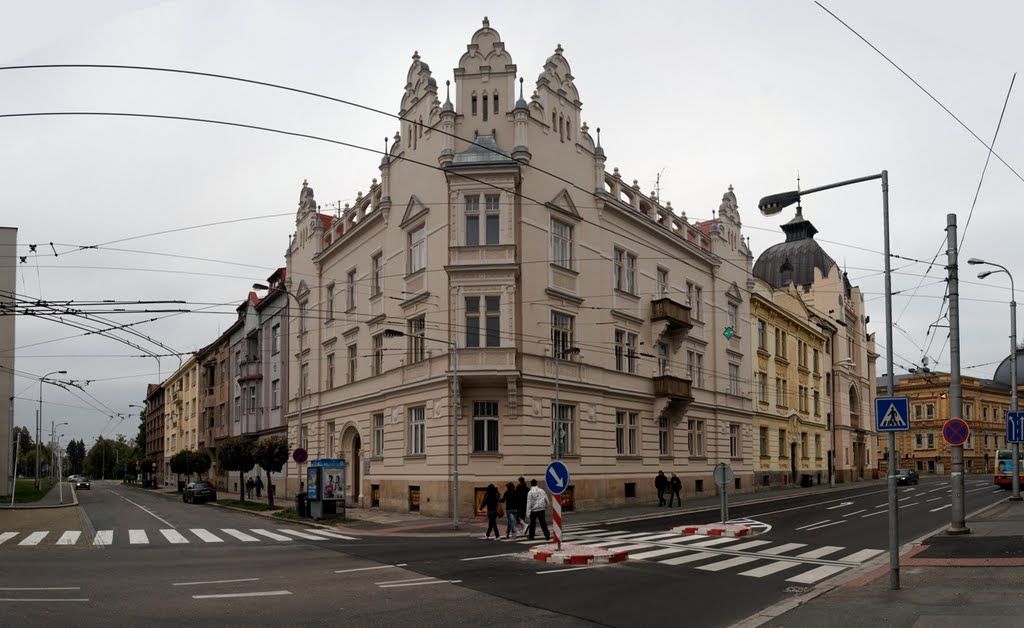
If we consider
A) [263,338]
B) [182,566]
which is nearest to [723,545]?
[182,566]

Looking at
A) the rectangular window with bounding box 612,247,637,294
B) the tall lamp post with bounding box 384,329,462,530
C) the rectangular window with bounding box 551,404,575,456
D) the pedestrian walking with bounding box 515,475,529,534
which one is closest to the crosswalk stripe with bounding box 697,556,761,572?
the pedestrian walking with bounding box 515,475,529,534

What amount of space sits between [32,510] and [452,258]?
979 inches

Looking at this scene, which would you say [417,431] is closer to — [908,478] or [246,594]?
[246,594]

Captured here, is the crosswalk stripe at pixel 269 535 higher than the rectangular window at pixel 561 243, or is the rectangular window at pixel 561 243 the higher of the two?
the rectangular window at pixel 561 243

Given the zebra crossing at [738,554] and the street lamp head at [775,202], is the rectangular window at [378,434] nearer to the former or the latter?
the zebra crossing at [738,554]

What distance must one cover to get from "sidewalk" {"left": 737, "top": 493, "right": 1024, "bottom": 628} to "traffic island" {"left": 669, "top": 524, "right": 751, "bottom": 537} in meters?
5.60

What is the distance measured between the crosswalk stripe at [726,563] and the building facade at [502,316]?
34.0 feet

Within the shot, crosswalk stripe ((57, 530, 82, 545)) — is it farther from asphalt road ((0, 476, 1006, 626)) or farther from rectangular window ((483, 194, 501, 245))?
rectangular window ((483, 194, 501, 245))

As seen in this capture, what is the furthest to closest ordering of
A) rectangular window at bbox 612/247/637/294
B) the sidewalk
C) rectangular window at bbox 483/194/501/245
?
rectangular window at bbox 612/247/637/294
rectangular window at bbox 483/194/501/245
the sidewalk

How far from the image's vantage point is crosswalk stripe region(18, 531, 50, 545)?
2369 cm

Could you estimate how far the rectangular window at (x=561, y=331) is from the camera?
3456cm

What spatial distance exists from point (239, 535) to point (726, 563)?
15.3m

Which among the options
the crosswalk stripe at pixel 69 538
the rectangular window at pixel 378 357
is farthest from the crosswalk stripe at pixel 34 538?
the rectangular window at pixel 378 357

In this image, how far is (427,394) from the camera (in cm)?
3388
